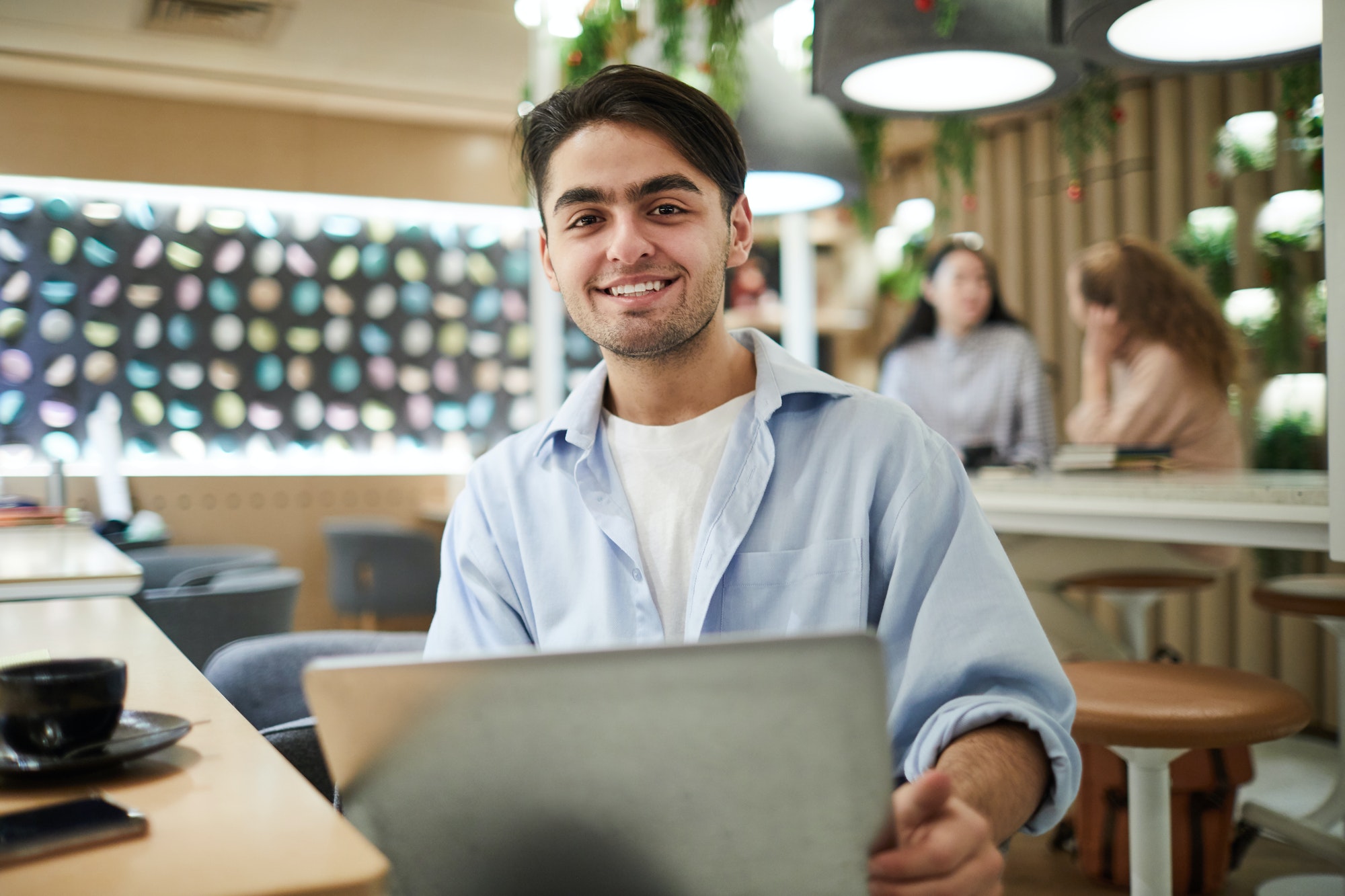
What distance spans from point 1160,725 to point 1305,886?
1.42 meters

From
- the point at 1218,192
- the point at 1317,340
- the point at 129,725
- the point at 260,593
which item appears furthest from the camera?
the point at 1218,192

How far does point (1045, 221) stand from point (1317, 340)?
173 cm

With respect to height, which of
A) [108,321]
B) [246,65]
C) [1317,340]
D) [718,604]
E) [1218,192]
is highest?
[246,65]

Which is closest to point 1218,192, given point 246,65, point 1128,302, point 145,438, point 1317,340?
point 1317,340

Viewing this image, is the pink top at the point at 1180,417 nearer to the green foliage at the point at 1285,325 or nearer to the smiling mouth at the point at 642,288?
the green foliage at the point at 1285,325

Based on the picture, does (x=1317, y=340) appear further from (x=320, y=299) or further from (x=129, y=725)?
(x=320, y=299)

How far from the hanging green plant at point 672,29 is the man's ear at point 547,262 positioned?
1953mm

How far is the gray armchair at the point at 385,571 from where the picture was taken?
15.7ft

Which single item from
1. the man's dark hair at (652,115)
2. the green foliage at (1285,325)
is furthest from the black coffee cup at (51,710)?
the green foliage at (1285,325)

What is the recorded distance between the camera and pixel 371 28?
15.8 feet

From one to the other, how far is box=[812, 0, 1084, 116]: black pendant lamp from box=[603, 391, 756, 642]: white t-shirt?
134 cm

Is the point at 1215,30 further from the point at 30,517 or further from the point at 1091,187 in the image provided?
the point at 30,517

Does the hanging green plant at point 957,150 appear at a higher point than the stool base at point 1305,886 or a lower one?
higher

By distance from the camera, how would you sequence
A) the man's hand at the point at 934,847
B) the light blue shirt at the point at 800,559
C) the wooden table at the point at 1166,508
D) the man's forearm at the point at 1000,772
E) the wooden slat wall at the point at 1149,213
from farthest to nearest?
the wooden slat wall at the point at 1149,213
the wooden table at the point at 1166,508
the light blue shirt at the point at 800,559
the man's forearm at the point at 1000,772
the man's hand at the point at 934,847
